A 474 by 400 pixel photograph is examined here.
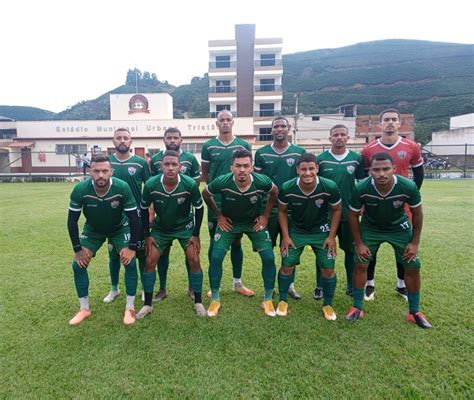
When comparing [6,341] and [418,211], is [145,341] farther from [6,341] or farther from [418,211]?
[418,211]

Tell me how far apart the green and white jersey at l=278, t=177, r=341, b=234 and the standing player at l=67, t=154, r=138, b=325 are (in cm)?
167

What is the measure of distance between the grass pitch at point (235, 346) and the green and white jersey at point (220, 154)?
1.55 m

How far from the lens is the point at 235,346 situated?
3.18m

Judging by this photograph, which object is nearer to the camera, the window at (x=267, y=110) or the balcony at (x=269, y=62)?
the window at (x=267, y=110)

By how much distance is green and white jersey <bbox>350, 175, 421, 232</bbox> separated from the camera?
348 centimetres

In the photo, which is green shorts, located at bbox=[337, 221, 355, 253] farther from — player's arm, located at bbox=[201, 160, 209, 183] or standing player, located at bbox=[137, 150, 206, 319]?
player's arm, located at bbox=[201, 160, 209, 183]

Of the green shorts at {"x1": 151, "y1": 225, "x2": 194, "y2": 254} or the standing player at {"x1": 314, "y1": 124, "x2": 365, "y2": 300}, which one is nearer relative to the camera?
the green shorts at {"x1": 151, "y1": 225, "x2": 194, "y2": 254}

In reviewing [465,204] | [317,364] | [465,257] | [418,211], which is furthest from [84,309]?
[465,204]

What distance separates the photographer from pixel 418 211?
3469mm

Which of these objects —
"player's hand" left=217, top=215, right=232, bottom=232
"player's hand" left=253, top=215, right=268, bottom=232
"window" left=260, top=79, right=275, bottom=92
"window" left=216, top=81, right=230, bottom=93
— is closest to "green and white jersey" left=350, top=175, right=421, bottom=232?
"player's hand" left=253, top=215, right=268, bottom=232

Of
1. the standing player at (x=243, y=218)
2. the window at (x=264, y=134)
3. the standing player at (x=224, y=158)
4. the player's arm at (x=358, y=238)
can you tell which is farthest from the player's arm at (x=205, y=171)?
the window at (x=264, y=134)

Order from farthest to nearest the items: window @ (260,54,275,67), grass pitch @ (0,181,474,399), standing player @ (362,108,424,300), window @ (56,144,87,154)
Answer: window @ (260,54,275,67) < window @ (56,144,87,154) < standing player @ (362,108,424,300) < grass pitch @ (0,181,474,399)

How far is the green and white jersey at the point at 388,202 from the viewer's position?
A: 137 inches

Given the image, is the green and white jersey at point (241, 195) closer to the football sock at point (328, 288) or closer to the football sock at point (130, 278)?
the football sock at point (328, 288)
